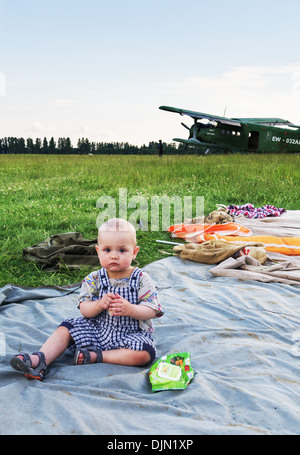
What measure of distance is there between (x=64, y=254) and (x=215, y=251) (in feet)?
5.83

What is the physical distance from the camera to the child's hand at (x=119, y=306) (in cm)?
255

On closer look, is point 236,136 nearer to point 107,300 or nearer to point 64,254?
point 64,254

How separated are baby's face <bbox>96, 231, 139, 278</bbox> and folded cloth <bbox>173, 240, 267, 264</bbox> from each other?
2.53 m

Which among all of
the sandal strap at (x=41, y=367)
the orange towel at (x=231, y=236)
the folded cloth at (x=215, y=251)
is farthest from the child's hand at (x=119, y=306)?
the orange towel at (x=231, y=236)

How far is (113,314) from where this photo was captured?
2570 mm

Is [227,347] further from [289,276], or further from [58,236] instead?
[58,236]

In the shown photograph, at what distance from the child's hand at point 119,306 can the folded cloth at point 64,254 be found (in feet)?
7.73

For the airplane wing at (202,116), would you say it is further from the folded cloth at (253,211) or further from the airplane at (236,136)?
the folded cloth at (253,211)

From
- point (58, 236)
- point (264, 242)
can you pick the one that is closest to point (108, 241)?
point (58, 236)

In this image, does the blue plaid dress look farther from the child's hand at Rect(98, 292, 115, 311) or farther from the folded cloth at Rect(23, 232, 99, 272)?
the folded cloth at Rect(23, 232, 99, 272)

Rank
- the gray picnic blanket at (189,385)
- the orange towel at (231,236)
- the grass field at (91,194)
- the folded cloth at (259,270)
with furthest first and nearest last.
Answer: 1. the orange towel at (231,236)
2. the grass field at (91,194)
3. the folded cloth at (259,270)
4. the gray picnic blanket at (189,385)

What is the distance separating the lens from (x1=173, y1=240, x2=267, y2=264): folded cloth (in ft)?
16.6
